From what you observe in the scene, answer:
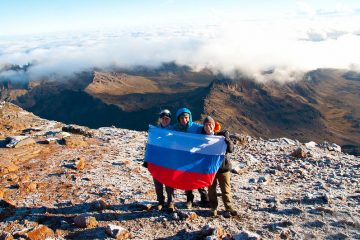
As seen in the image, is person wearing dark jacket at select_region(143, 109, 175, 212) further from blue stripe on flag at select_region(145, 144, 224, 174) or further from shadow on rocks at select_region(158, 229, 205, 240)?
shadow on rocks at select_region(158, 229, 205, 240)

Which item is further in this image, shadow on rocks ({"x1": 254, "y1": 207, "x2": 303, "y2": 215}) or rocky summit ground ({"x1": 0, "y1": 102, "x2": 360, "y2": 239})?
shadow on rocks ({"x1": 254, "y1": 207, "x2": 303, "y2": 215})

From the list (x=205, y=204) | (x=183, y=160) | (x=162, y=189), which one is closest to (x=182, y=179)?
(x=183, y=160)

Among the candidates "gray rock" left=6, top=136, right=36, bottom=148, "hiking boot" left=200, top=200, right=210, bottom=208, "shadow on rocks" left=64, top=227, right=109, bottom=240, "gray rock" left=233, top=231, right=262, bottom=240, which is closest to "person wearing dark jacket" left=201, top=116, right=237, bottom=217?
"hiking boot" left=200, top=200, right=210, bottom=208

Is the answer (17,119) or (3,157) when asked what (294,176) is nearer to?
(3,157)

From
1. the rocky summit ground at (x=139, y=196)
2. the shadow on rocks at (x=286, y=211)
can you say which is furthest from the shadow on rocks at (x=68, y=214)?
the shadow on rocks at (x=286, y=211)

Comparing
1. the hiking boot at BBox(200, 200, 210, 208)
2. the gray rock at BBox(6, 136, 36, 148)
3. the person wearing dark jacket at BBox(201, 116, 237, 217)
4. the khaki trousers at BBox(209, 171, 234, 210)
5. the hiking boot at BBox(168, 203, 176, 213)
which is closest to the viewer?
the person wearing dark jacket at BBox(201, 116, 237, 217)

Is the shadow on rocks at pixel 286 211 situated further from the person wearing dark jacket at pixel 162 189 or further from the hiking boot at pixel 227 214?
the person wearing dark jacket at pixel 162 189

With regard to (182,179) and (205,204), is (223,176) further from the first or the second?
(205,204)
